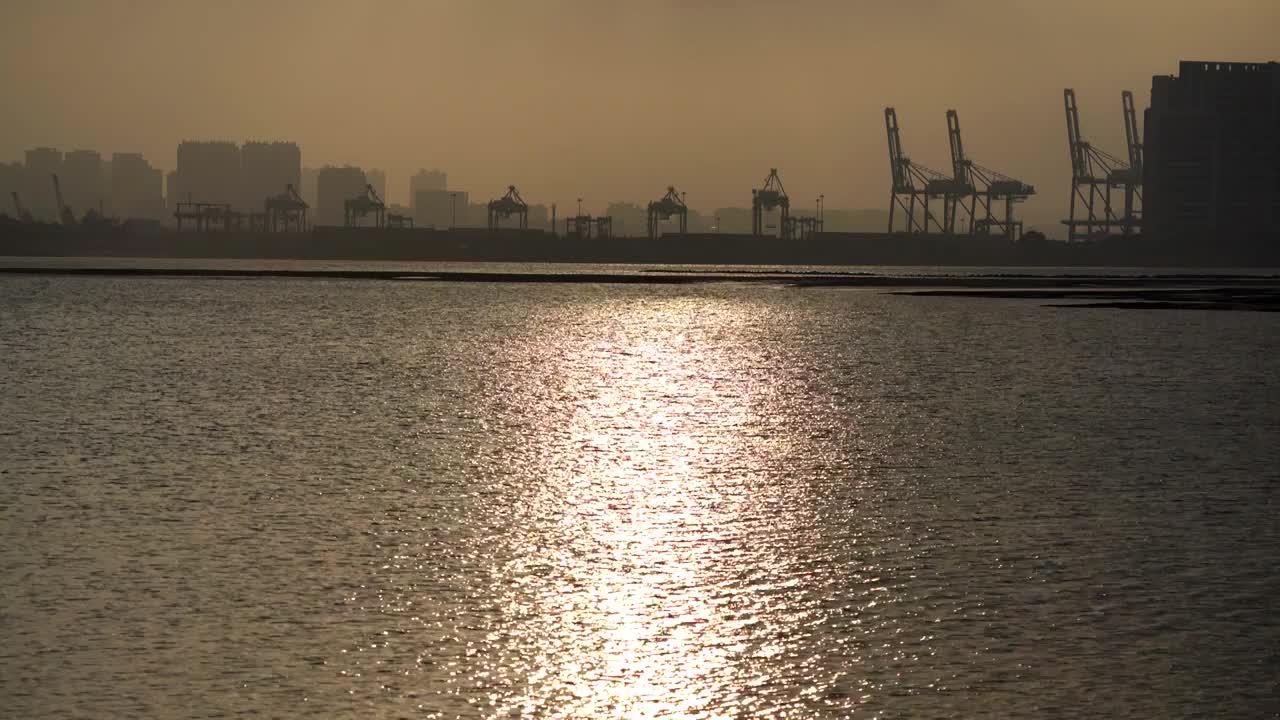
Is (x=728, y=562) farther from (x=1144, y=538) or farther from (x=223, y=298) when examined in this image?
(x=223, y=298)

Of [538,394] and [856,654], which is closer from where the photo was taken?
[856,654]

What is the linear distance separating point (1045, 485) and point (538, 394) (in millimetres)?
18623

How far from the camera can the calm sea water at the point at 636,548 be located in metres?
10.3

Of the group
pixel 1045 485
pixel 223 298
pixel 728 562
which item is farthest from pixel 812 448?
pixel 223 298

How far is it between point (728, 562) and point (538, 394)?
22729 mm

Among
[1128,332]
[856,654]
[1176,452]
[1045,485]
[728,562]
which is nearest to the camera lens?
[856,654]

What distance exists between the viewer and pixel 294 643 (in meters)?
11.4

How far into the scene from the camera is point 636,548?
51.4 ft

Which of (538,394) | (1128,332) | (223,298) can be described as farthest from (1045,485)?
(223,298)

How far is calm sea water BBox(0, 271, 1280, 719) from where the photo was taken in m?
10.3

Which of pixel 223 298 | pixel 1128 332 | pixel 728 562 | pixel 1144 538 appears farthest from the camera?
pixel 223 298

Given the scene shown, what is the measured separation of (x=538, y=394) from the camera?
37.4 m

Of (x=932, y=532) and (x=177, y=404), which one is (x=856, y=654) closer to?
(x=932, y=532)

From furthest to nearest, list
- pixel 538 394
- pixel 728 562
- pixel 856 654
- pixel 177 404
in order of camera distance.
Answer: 1. pixel 538 394
2. pixel 177 404
3. pixel 728 562
4. pixel 856 654
